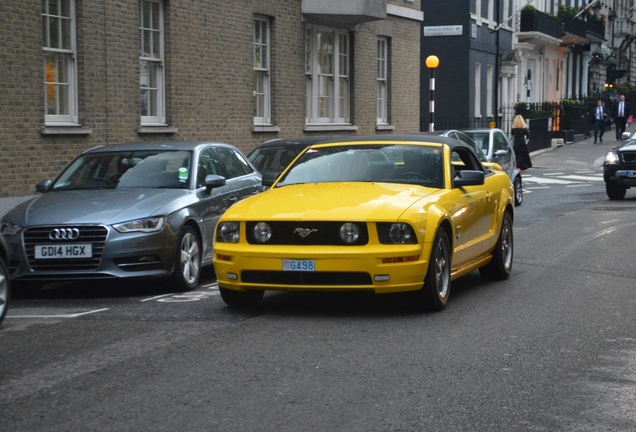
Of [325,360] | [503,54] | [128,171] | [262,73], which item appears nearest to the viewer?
[325,360]

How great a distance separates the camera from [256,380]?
6.83 m

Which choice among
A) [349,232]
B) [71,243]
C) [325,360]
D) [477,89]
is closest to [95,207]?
[71,243]

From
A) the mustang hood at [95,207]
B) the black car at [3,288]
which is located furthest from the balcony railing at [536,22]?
the black car at [3,288]

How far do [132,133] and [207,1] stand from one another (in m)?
3.75

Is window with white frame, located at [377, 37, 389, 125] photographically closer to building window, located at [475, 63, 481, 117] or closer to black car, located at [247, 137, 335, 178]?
building window, located at [475, 63, 481, 117]

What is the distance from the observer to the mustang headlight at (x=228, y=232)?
936 cm

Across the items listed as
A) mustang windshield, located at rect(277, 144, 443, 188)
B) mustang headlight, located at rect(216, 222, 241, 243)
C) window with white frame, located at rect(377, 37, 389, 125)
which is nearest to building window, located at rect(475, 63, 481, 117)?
window with white frame, located at rect(377, 37, 389, 125)

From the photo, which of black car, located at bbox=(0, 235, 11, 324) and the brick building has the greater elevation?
the brick building

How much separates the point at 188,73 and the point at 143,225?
1143 cm

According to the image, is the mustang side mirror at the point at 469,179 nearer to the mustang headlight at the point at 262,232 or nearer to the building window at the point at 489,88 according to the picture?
the mustang headlight at the point at 262,232

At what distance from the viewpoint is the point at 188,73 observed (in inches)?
865

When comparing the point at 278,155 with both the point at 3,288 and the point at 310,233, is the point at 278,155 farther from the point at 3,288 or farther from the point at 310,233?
the point at 3,288

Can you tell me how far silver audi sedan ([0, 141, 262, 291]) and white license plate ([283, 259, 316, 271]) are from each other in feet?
7.24

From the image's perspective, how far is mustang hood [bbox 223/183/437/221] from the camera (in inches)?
A: 356
